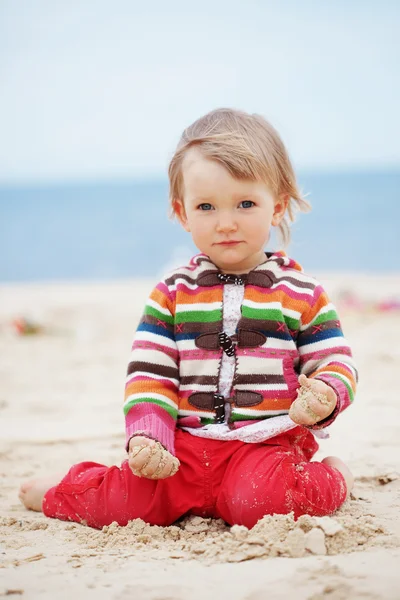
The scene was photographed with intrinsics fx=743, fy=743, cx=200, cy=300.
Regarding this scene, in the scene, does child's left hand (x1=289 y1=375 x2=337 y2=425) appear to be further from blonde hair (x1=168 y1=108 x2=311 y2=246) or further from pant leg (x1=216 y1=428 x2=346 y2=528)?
blonde hair (x1=168 y1=108 x2=311 y2=246)

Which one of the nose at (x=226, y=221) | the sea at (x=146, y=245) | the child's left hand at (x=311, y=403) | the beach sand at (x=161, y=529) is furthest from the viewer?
the sea at (x=146, y=245)

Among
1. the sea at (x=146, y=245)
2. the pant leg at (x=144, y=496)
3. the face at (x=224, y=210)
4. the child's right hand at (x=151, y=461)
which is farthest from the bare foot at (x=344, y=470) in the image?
the sea at (x=146, y=245)

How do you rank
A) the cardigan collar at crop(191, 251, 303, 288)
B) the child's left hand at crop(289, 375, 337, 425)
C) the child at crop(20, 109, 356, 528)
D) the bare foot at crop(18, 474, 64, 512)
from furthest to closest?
the bare foot at crop(18, 474, 64, 512)
the cardigan collar at crop(191, 251, 303, 288)
the child at crop(20, 109, 356, 528)
the child's left hand at crop(289, 375, 337, 425)

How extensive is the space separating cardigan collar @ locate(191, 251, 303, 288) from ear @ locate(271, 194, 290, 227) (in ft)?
0.42

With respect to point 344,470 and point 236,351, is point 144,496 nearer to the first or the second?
point 236,351

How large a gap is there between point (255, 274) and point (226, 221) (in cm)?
23

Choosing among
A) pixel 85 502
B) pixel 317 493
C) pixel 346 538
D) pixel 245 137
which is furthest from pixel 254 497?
pixel 245 137

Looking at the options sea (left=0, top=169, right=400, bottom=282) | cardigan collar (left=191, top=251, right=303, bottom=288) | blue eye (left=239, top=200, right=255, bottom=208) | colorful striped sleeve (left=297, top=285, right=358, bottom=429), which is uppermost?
sea (left=0, top=169, right=400, bottom=282)

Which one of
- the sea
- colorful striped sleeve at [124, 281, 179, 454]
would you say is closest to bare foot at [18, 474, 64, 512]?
colorful striped sleeve at [124, 281, 179, 454]

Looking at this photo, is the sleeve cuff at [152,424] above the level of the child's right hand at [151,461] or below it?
above

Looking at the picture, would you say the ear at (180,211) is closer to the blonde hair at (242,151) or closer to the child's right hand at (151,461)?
→ the blonde hair at (242,151)

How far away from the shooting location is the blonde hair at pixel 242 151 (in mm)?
2406

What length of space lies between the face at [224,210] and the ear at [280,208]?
0.07 m

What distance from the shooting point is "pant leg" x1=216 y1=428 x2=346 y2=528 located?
2.23 meters
